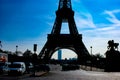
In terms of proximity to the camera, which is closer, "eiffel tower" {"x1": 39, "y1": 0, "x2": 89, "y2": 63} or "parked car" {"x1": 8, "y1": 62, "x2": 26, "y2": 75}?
"parked car" {"x1": 8, "y1": 62, "x2": 26, "y2": 75}

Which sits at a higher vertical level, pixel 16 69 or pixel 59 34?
pixel 59 34

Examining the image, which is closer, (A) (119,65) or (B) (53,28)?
(A) (119,65)

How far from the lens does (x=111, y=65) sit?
62219 millimetres

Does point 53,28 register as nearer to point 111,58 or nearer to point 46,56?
point 46,56

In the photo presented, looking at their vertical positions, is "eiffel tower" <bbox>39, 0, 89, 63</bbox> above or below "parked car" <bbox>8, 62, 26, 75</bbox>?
above

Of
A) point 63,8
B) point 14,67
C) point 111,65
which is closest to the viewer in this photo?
point 14,67

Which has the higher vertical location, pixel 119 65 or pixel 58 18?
pixel 58 18

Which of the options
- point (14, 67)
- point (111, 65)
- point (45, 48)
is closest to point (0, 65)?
point (14, 67)

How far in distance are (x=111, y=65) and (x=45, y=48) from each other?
24.5 metres

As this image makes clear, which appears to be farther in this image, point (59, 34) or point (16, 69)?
point (59, 34)

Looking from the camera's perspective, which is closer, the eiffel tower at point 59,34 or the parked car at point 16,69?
the parked car at point 16,69

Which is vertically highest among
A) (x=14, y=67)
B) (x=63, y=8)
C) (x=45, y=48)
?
(x=63, y=8)

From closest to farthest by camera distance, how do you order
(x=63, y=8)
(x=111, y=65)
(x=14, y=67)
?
1. (x=14, y=67)
2. (x=111, y=65)
3. (x=63, y=8)

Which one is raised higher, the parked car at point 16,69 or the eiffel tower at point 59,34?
the eiffel tower at point 59,34
